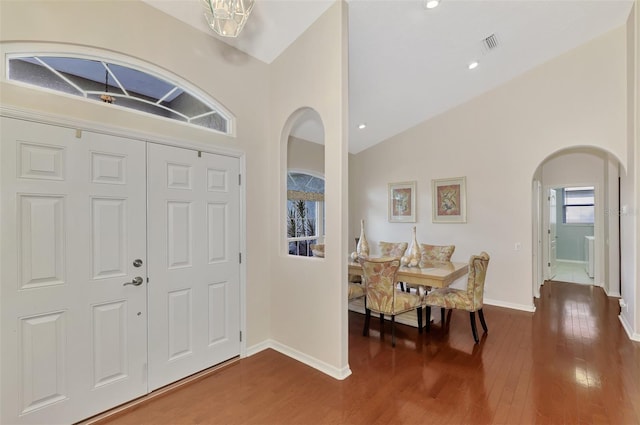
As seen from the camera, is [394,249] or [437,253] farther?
[394,249]

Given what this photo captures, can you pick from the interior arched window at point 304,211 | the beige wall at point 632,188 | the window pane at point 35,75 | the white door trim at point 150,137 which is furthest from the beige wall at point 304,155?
the beige wall at point 632,188

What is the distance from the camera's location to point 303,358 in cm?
302

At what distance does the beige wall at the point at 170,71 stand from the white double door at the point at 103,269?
191 mm

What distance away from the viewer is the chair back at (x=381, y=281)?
3.32m

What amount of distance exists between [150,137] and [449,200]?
193 inches

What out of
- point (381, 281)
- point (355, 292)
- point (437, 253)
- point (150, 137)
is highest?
point (150, 137)

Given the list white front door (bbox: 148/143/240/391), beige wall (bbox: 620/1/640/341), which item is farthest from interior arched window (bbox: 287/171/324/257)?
beige wall (bbox: 620/1/640/341)

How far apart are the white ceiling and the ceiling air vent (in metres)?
0.05

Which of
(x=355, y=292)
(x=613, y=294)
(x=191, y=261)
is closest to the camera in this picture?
(x=191, y=261)

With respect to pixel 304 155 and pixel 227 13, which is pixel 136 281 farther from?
pixel 304 155

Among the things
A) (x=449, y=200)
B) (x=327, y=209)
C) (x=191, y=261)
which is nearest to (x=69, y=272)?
(x=191, y=261)

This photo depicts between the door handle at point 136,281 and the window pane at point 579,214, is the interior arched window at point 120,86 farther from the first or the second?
the window pane at point 579,214

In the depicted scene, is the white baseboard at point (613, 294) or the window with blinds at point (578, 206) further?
the window with blinds at point (578, 206)

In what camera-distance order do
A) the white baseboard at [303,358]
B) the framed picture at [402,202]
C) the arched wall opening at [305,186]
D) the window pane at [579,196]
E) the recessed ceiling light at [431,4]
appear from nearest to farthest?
the white baseboard at [303,358] < the recessed ceiling light at [431,4] < the arched wall opening at [305,186] < the framed picture at [402,202] < the window pane at [579,196]
